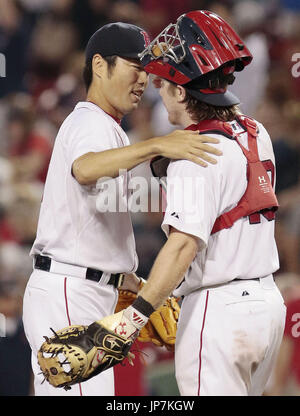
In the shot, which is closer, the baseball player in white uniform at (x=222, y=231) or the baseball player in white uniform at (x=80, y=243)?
the baseball player in white uniform at (x=222, y=231)

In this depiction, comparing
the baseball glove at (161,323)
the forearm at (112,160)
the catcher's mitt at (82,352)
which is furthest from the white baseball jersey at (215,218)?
the baseball glove at (161,323)

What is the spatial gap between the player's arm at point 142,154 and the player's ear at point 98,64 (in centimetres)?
56

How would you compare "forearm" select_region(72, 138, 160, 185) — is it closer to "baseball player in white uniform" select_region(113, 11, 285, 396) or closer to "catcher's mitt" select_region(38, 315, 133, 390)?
"baseball player in white uniform" select_region(113, 11, 285, 396)

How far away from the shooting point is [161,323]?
312cm

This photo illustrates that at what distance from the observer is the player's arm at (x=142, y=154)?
2.35 m

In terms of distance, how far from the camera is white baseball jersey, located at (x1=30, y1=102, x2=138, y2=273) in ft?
9.29

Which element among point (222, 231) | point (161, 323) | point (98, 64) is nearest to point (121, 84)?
point (98, 64)

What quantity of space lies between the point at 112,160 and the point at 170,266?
49 centimetres

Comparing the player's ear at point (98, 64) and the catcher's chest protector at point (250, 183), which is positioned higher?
the player's ear at point (98, 64)

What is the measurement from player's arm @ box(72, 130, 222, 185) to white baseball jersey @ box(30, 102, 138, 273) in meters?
0.19

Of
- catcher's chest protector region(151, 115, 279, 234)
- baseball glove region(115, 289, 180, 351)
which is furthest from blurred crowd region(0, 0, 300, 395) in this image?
catcher's chest protector region(151, 115, 279, 234)

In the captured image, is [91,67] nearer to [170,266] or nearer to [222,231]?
[222,231]

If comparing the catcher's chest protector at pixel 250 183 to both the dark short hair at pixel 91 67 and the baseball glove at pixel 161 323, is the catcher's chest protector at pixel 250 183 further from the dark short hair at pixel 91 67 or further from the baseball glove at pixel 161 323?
the baseball glove at pixel 161 323
